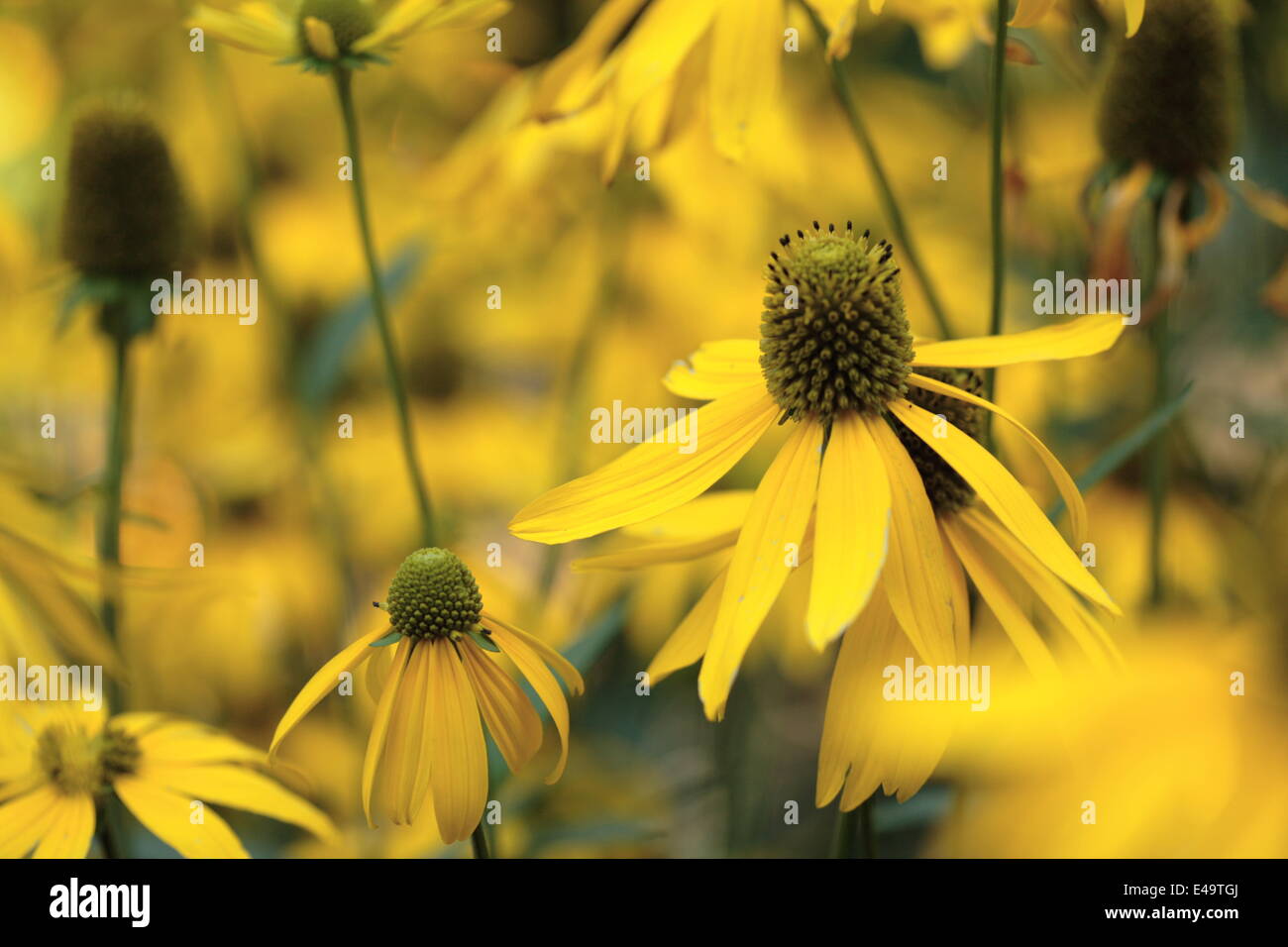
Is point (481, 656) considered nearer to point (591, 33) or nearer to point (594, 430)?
point (591, 33)

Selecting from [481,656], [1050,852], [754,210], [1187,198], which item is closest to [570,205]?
[754,210]

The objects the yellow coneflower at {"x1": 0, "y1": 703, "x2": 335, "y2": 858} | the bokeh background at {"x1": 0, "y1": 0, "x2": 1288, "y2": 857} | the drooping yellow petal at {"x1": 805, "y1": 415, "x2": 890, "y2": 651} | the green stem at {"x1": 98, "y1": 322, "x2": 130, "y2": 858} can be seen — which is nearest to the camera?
the drooping yellow petal at {"x1": 805, "y1": 415, "x2": 890, "y2": 651}

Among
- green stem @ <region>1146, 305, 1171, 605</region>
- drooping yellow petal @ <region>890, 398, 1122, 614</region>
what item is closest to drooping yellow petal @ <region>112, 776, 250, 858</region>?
drooping yellow petal @ <region>890, 398, 1122, 614</region>

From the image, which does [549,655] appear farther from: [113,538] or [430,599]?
[113,538]

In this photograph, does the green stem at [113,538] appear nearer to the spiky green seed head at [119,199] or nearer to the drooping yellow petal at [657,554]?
the spiky green seed head at [119,199]

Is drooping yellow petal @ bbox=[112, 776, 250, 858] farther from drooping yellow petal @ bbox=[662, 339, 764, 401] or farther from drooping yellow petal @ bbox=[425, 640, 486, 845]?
drooping yellow petal @ bbox=[662, 339, 764, 401]

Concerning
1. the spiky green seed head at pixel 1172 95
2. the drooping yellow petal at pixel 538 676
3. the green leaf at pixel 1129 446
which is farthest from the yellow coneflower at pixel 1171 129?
the drooping yellow petal at pixel 538 676
